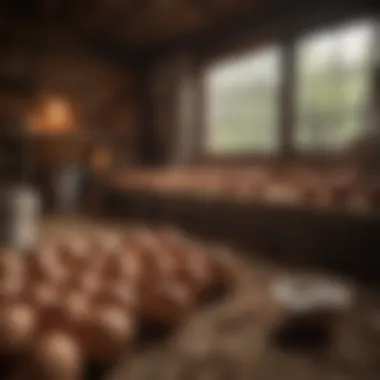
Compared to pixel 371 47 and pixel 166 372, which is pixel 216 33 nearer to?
pixel 371 47

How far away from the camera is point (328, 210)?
135cm

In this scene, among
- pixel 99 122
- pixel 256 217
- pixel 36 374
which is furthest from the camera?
pixel 99 122

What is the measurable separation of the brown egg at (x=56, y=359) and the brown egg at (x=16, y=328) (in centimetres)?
2

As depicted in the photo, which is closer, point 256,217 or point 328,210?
point 328,210

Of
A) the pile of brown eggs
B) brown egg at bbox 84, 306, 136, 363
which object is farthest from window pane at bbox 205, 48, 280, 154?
brown egg at bbox 84, 306, 136, 363

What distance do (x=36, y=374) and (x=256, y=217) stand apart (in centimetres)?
121

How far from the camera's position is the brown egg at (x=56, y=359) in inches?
20.4

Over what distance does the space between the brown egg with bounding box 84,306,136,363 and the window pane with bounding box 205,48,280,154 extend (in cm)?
254

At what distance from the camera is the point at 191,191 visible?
2189 mm

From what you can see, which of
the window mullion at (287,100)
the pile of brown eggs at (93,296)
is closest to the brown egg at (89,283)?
the pile of brown eggs at (93,296)

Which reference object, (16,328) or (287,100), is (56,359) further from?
(287,100)

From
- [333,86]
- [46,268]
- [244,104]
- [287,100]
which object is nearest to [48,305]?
[46,268]

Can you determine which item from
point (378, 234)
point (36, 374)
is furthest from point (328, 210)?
point (36, 374)

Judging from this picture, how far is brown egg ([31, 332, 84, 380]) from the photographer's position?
0.52 metres
